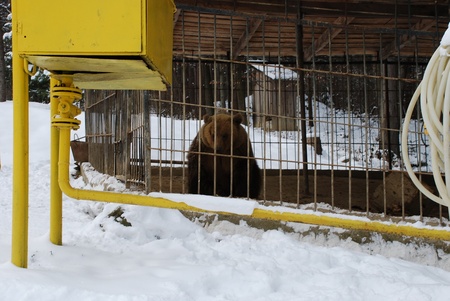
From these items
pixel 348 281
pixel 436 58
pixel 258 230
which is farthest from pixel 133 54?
pixel 258 230

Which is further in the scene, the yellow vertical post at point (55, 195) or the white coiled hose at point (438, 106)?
the yellow vertical post at point (55, 195)

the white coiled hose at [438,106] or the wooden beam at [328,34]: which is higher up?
the wooden beam at [328,34]

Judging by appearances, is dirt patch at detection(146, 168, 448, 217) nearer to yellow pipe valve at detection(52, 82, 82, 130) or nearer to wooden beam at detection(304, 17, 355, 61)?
wooden beam at detection(304, 17, 355, 61)

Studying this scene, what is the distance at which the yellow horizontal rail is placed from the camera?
248 cm

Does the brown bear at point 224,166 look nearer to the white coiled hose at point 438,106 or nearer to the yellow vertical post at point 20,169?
the yellow vertical post at point 20,169

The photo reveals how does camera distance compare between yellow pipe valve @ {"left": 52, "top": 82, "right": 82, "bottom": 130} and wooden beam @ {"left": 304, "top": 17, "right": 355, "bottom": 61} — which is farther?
wooden beam @ {"left": 304, "top": 17, "right": 355, "bottom": 61}

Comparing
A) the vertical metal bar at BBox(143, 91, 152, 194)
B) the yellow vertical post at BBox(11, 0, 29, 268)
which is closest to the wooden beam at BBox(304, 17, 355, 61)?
the vertical metal bar at BBox(143, 91, 152, 194)

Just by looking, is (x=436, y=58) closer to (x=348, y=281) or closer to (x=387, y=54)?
(x=348, y=281)

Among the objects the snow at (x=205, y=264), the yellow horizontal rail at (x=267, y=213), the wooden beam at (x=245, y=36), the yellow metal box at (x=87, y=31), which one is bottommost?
the snow at (x=205, y=264)

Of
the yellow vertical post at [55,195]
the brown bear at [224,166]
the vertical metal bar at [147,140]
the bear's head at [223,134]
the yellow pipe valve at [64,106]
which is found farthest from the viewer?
the brown bear at [224,166]

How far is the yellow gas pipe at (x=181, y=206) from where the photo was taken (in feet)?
8.14

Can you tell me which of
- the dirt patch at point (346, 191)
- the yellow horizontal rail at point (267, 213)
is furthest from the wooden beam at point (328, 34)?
the yellow horizontal rail at point (267, 213)

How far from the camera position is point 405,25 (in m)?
7.23

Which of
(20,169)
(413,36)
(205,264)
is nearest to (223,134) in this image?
(413,36)
